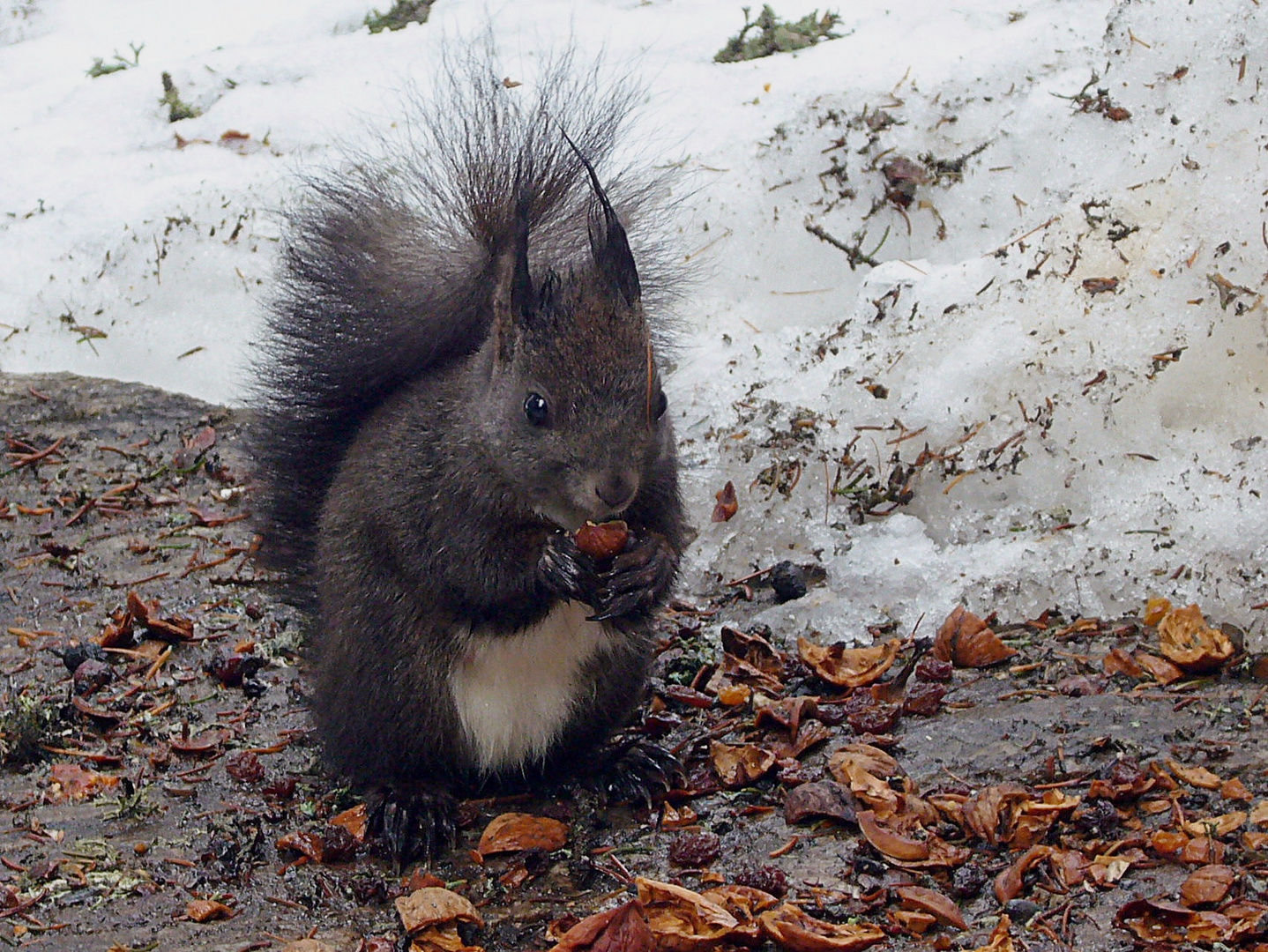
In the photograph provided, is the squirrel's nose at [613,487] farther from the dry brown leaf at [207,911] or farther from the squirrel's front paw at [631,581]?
the dry brown leaf at [207,911]

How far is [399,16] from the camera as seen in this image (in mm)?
6137

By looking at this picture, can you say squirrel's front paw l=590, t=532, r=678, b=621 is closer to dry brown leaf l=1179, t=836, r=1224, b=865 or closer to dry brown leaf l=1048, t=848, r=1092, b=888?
dry brown leaf l=1048, t=848, r=1092, b=888

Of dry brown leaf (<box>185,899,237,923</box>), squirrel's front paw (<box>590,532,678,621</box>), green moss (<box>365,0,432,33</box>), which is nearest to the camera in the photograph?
dry brown leaf (<box>185,899,237,923</box>)

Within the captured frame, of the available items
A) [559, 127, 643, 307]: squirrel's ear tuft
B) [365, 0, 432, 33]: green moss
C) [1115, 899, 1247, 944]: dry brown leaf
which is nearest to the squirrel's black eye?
[559, 127, 643, 307]: squirrel's ear tuft

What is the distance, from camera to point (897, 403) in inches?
147

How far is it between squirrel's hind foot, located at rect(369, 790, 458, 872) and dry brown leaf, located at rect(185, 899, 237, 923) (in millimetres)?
331

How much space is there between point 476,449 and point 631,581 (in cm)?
38

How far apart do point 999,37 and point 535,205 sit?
2.72 meters

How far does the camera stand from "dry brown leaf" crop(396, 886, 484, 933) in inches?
91.9

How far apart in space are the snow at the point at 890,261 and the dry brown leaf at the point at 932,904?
3.44 ft

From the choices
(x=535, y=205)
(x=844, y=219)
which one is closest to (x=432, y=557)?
(x=535, y=205)

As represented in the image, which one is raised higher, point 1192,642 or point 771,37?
point 771,37

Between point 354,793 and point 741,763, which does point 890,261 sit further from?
point 354,793

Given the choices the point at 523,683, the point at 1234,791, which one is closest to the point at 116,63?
the point at 523,683
